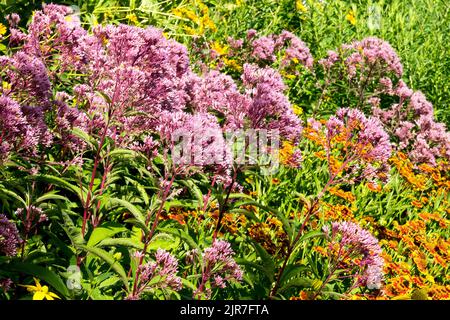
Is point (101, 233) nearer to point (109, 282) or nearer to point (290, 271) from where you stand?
point (109, 282)

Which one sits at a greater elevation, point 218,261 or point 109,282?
point 218,261

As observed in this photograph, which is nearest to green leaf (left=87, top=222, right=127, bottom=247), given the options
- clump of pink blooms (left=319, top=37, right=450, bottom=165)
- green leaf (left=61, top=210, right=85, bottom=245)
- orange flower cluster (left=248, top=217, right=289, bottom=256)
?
green leaf (left=61, top=210, right=85, bottom=245)

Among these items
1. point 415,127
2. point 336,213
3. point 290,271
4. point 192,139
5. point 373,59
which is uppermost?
point 192,139

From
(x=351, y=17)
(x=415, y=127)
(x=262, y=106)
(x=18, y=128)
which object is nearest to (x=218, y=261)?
(x=262, y=106)

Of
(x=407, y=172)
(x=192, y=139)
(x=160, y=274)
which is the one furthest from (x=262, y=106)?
(x=407, y=172)

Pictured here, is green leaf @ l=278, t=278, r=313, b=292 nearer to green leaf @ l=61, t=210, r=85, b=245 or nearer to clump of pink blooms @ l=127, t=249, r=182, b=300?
clump of pink blooms @ l=127, t=249, r=182, b=300

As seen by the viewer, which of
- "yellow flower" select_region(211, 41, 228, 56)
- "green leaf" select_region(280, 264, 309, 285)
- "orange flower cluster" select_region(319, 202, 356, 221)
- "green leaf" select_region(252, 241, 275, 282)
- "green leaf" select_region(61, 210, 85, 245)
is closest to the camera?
"green leaf" select_region(61, 210, 85, 245)

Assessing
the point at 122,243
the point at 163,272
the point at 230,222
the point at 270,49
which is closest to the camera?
the point at 163,272

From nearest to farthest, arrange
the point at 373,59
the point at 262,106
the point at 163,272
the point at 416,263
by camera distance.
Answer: the point at 163,272
the point at 262,106
the point at 416,263
the point at 373,59

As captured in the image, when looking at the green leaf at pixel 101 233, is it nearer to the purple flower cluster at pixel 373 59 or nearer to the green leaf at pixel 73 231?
the green leaf at pixel 73 231

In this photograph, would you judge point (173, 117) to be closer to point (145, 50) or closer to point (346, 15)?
point (145, 50)

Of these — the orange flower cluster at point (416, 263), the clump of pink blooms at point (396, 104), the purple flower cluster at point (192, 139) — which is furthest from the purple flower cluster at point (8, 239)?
the clump of pink blooms at point (396, 104)

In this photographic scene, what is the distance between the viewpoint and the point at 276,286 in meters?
3.45

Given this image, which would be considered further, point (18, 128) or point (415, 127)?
point (415, 127)
